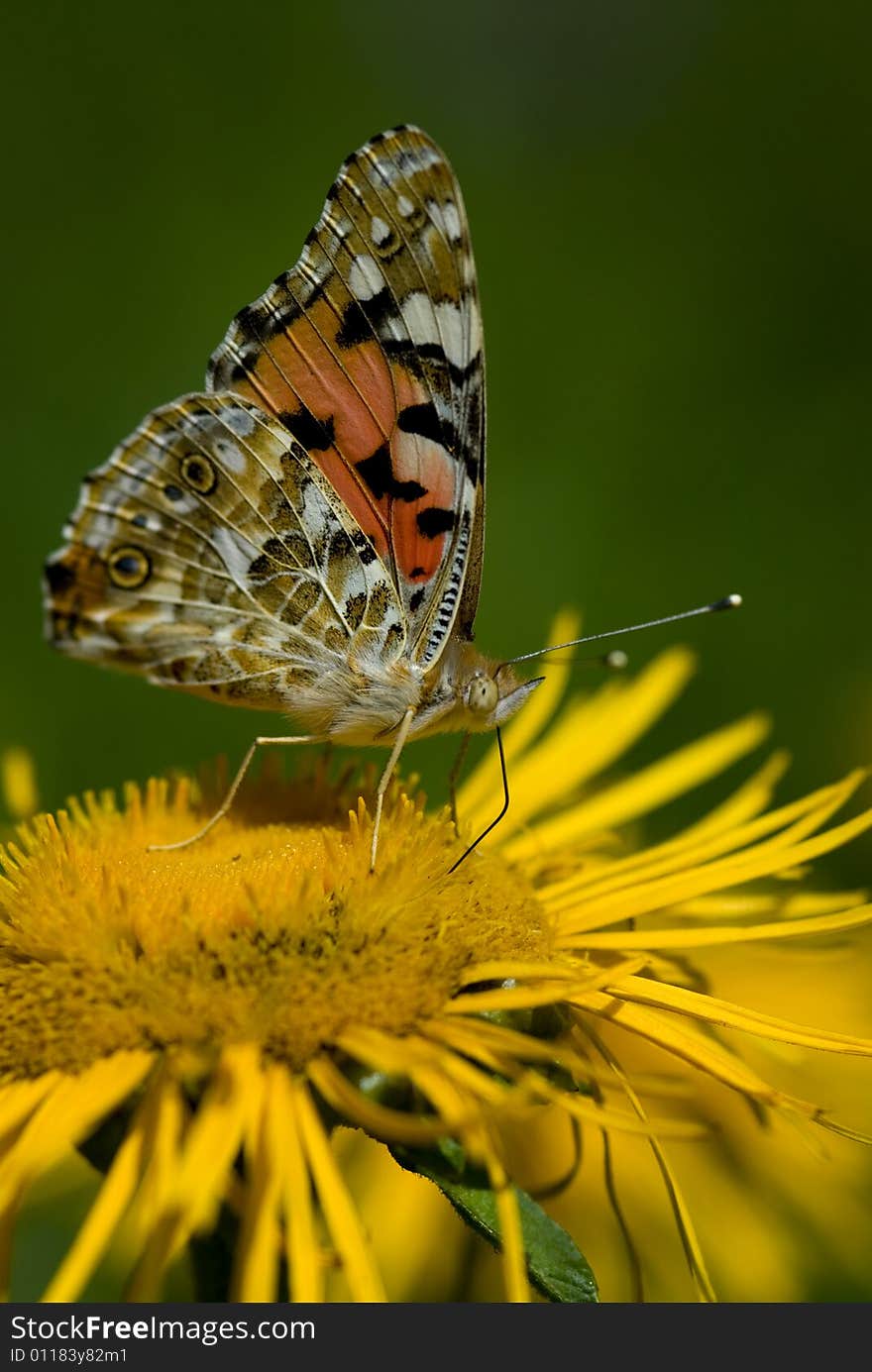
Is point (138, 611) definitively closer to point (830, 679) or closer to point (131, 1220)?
point (131, 1220)

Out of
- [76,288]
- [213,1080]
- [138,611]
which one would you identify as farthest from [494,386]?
[213,1080]

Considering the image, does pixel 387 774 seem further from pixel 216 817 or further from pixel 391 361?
pixel 391 361

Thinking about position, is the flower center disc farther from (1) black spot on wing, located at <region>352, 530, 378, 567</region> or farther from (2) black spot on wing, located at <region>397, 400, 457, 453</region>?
(2) black spot on wing, located at <region>397, 400, 457, 453</region>

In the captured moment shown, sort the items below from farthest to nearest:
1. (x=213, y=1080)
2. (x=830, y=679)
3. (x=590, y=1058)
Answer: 1. (x=830, y=679)
2. (x=590, y=1058)
3. (x=213, y=1080)

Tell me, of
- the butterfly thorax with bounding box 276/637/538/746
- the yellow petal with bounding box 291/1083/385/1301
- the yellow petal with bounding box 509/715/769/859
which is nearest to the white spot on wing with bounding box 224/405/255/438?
the butterfly thorax with bounding box 276/637/538/746

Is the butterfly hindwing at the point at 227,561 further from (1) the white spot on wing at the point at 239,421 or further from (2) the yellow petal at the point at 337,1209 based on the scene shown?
(2) the yellow petal at the point at 337,1209

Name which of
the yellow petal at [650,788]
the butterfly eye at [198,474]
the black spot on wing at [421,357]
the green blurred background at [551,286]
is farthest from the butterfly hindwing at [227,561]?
the green blurred background at [551,286]
